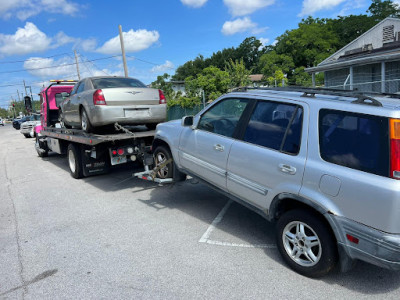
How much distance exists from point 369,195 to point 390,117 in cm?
63

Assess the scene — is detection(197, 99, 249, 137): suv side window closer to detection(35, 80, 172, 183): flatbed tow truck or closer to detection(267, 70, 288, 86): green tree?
detection(35, 80, 172, 183): flatbed tow truck

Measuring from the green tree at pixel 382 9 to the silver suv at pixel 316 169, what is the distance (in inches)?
2452

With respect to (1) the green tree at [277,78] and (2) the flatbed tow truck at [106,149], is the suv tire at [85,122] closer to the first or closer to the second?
(2) the flatbed tow truck at [106,149]

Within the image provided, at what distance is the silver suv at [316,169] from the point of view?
2561mm

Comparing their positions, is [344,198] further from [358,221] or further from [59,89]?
[59,89]

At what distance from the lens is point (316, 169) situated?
2957 millimetres

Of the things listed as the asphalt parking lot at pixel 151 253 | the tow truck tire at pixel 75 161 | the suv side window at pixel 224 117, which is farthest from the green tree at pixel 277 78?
the suv side window at pixel 224 117

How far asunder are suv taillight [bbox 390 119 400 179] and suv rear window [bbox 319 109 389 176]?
0.11 feet

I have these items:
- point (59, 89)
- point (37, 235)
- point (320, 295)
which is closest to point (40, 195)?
point (37, 235)

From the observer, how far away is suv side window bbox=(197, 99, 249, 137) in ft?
13.4

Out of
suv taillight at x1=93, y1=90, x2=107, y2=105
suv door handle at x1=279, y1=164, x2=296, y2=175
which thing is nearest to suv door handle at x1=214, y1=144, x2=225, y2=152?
suv door handle at x1=279, y1=164, x2=296, y2=175

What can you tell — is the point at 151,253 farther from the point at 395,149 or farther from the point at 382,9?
the point at 382,9

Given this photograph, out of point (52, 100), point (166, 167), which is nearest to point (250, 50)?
point (52, 100)

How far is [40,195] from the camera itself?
6875 millimetres
